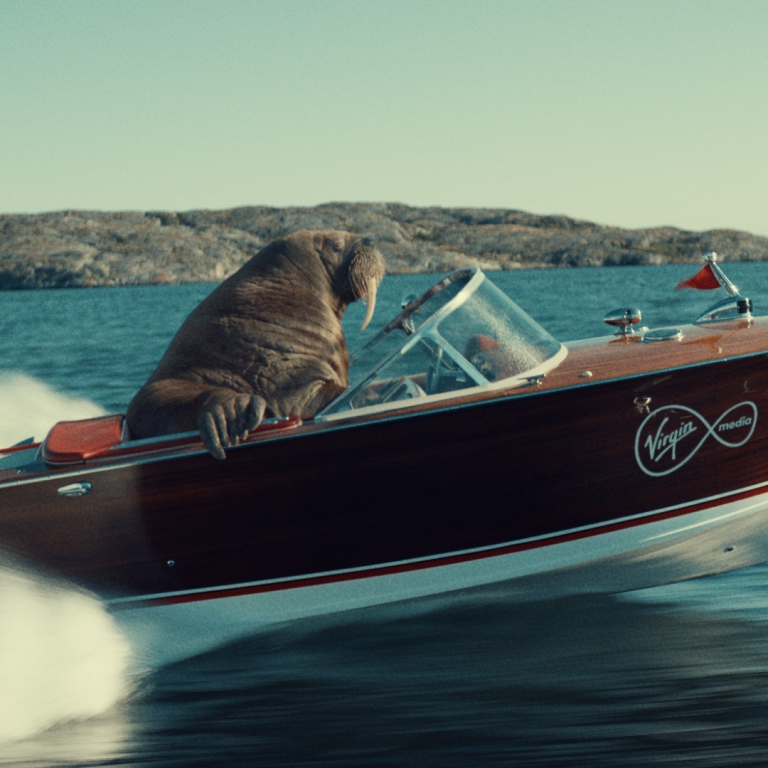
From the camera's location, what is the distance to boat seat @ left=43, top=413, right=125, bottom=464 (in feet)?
12.2

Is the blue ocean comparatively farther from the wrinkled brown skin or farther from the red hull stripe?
the wrinkled brown skin

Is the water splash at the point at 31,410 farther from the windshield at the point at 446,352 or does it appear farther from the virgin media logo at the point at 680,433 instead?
the virgin media logo at the point at 680,433

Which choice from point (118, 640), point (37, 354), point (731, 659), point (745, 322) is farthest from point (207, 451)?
point (37, 354)

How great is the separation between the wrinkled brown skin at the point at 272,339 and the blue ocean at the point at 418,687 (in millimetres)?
963

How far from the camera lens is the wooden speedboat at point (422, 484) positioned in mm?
3652

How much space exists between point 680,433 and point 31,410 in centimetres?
564

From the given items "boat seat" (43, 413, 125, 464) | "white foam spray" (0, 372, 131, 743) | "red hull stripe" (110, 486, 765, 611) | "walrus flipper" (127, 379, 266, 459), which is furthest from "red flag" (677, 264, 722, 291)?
"white foam spray" (0, 372, 131, 743)

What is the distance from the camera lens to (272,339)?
4.01 metres

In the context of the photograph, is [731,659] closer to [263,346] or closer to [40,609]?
[263,346]

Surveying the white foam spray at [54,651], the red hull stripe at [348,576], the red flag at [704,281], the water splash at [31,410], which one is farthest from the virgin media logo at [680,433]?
the water splash at [31,410]

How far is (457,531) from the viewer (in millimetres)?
3812

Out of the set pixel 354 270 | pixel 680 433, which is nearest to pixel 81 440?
pixel 354 270

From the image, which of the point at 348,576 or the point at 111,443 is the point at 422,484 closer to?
the point at 348,576

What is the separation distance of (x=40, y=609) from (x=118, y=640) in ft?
1.20
